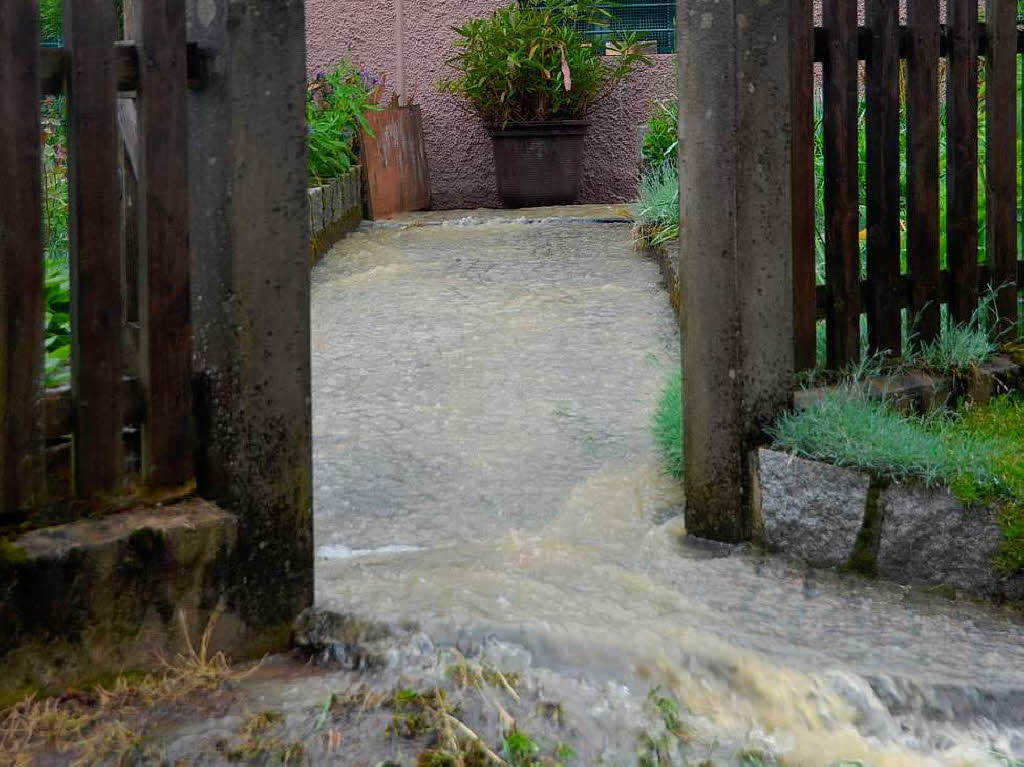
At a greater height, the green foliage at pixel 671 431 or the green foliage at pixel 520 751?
the green foliage at pixel 671 431

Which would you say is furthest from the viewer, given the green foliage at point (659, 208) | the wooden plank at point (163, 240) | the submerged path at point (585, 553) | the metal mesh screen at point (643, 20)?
the metal mesh screen at point (643, 20)

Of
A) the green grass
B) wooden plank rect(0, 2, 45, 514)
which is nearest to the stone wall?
the green grass

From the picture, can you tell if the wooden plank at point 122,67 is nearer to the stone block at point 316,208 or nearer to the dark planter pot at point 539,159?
the stone block at point 316,208

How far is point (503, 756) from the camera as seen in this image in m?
2.45

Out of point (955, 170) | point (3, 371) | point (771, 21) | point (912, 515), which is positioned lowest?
point (912, 515)

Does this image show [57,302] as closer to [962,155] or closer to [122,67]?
[122,67]

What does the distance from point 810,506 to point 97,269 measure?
2.01 metres

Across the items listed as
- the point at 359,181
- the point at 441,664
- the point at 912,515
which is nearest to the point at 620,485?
the point at 912,515

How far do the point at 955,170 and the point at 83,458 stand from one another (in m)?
3.10

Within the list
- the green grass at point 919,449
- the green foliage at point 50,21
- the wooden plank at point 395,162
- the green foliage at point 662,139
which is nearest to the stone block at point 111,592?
the green grass at point 919,449

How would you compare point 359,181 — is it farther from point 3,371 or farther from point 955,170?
point 3,371

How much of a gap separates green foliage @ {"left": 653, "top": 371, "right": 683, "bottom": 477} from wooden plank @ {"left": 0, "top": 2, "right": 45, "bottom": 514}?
7.15ft

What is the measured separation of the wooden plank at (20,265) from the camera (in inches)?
97.1

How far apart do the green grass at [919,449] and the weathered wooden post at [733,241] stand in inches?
5.7
